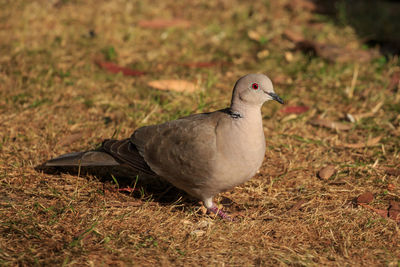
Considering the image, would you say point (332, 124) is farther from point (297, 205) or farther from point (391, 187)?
point (297, 205)

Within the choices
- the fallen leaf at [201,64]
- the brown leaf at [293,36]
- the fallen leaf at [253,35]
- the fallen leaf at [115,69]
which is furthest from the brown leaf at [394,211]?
the fallen leaf at [253,35]

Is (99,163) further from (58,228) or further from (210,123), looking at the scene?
(210,123)

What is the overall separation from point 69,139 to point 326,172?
236 cm

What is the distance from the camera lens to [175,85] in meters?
5.40

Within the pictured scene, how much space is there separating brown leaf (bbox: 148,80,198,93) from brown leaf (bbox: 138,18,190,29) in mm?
1996

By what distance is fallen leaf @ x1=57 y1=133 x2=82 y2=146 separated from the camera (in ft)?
14.2

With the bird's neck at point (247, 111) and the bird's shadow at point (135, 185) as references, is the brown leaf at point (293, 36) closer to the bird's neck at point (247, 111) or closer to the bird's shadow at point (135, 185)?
the bird's shadow at point (135, 185)

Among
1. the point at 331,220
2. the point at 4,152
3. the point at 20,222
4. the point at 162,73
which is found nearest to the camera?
the point at 20,222

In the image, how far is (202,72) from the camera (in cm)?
594

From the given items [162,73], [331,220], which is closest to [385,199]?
[331,220]

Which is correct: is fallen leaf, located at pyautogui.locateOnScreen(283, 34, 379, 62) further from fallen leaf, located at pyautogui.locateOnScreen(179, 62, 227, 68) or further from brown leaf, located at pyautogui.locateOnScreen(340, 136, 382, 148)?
brown leaf, located at pyautogui.locateOnScreen(340, 136, 382, 148)

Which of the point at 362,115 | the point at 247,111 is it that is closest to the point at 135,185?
the point at 247,111

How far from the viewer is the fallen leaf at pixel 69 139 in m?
4.34

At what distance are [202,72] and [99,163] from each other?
2.58 metres
